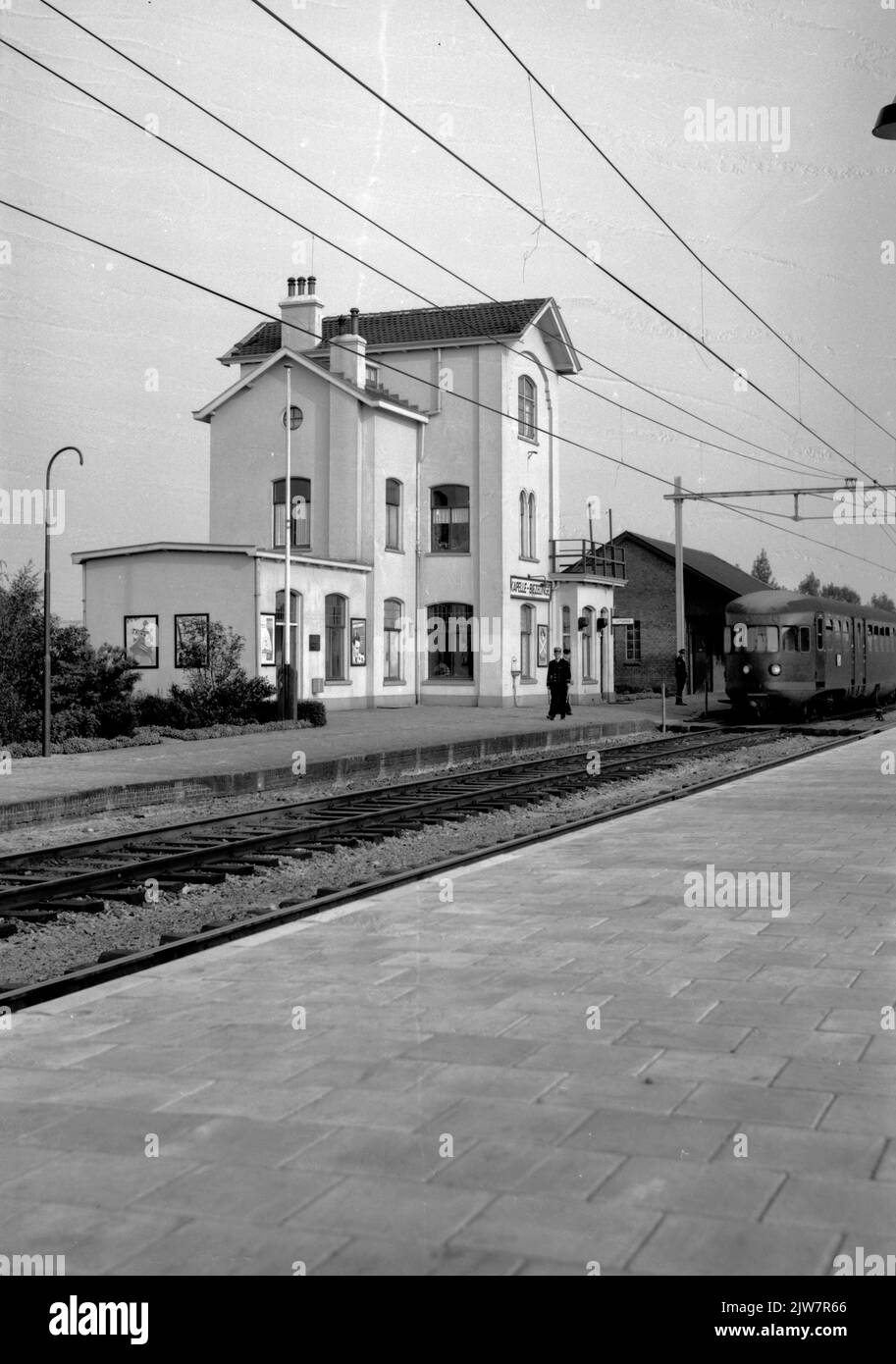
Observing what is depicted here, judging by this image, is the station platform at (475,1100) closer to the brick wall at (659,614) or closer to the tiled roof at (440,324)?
the tiled roof at (440,324)

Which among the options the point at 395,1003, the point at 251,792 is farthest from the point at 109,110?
the point at 395,1003

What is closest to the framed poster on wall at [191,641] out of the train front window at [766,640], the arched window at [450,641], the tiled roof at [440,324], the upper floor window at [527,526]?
the arched window at [450,641]

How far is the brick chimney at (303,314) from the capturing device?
41.0 meters

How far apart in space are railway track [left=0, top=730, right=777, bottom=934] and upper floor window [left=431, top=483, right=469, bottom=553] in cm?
2085

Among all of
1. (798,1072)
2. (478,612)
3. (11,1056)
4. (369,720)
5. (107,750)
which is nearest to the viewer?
(798,1072)

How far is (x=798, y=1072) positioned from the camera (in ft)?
16.3

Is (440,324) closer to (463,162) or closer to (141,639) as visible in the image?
(141,639)

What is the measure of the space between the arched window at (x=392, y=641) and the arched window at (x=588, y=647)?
720cm

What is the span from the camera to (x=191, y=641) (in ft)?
99.4

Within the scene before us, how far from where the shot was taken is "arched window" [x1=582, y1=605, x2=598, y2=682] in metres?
44.2

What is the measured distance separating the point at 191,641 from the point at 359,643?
23.8 ft

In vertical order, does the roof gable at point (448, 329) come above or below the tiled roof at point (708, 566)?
above
